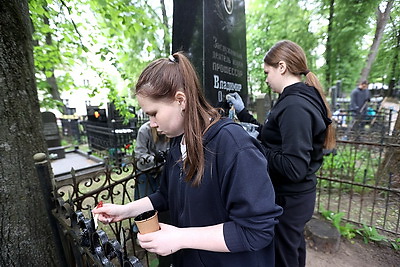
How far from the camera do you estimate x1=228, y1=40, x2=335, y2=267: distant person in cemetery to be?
148cm

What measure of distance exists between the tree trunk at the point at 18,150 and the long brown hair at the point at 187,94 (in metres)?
1.20

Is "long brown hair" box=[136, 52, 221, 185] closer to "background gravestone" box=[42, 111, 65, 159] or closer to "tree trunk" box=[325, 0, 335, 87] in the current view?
"tree trunk" box=[325, 0, 335, 87]

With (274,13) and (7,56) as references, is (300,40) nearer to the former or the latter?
(274,13)

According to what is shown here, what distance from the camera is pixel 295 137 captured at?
4.80 ft

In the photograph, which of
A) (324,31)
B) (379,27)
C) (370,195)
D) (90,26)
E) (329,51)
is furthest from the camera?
(324,31)

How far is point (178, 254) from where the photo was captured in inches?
50.3

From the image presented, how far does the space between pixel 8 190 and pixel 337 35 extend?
28.3 ft

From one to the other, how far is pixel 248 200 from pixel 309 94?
109 cm

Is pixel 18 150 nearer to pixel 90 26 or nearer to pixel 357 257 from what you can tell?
pixel 357 257

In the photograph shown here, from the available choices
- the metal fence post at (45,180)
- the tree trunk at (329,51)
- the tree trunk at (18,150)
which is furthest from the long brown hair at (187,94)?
the tree trunk at (329,51)

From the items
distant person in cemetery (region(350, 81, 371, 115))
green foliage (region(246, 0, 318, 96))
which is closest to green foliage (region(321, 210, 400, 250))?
green foliage (region(246, 0, 318, 96))

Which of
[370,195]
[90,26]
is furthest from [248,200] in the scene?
[90,26]

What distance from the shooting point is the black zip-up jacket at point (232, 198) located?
0.88 m

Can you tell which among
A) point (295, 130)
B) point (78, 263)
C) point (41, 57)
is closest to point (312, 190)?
point (295, 130)
